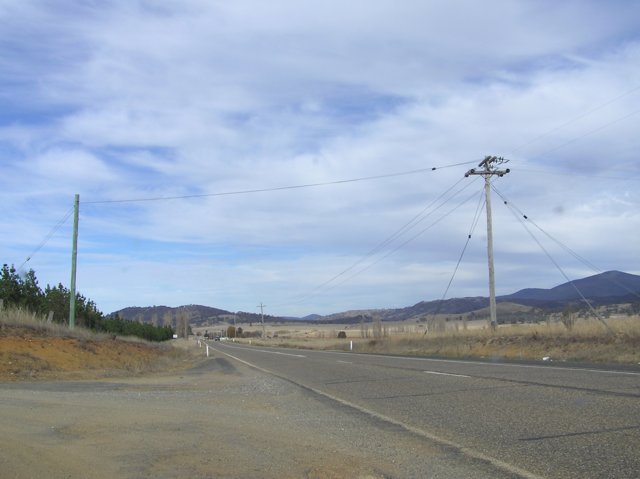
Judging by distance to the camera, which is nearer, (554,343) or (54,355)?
(54,355)

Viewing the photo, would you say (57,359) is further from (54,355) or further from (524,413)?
(524,413)

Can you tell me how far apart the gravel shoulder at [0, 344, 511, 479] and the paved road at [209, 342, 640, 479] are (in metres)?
0.56

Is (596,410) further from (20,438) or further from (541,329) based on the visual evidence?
(541,329)

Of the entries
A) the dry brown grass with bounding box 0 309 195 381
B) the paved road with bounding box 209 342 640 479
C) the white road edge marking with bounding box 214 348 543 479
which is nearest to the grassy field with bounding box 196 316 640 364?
the paved road with bounding box 209 342 640 479

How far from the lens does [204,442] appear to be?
26.9 feet

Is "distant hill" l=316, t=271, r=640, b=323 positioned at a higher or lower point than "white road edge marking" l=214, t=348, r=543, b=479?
higher

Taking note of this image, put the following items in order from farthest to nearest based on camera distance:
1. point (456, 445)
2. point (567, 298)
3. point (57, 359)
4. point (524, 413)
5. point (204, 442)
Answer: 1. point (567, 298)
2. point (57, 359)
3. point (524, 413)
4. point (204, 442)
5. point (456, 445)

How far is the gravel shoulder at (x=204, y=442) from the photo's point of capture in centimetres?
661

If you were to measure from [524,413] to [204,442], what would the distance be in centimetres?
540

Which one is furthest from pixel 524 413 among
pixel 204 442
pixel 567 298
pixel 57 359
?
pixel 567 298

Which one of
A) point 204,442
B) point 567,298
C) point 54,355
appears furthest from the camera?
point 567,298

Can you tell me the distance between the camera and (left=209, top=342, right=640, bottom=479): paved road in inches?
274

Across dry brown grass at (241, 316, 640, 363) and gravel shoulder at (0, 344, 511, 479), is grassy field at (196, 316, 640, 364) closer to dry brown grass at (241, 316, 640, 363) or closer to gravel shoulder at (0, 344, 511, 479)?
dry brown grass at (241, 316, 640, 363)

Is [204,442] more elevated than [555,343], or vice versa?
[555,343]
